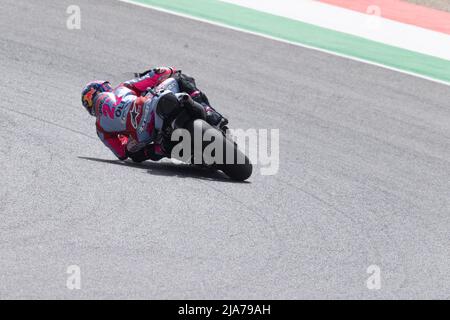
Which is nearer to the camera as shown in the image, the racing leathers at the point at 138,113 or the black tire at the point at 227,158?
Answer: the black tire at the point at 227,158

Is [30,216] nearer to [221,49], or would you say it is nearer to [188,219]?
[188,219]

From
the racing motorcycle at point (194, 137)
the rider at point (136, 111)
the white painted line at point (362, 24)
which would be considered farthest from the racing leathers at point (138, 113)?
the white painted line at point (362, 24)

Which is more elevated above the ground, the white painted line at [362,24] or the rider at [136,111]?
the rider at [136,111]

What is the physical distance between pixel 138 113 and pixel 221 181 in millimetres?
1024

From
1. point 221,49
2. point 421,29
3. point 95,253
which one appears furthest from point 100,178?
point 421,29

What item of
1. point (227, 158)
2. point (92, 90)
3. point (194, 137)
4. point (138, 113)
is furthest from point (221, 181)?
point (92, 90)

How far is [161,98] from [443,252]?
9.34 feet

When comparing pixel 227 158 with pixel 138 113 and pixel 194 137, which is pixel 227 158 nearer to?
pixel 194 137

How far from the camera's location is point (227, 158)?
9523 millimetres

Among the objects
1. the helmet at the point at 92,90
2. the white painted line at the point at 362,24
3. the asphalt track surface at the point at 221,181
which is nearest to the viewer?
the asphalt track surface at the point at 221,181

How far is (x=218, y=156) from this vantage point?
31.0ft

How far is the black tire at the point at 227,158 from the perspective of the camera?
30.3 ft

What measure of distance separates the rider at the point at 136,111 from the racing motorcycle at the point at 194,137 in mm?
101

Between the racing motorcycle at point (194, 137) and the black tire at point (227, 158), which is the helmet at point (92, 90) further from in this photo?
the black tire at point (227, 158)
